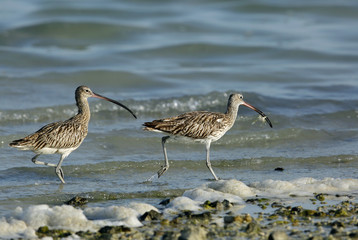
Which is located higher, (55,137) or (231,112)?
(231,112)

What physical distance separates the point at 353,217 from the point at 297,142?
19.8ft

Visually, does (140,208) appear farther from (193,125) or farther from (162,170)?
(193,125)

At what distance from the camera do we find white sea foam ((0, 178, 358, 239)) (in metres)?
8.38

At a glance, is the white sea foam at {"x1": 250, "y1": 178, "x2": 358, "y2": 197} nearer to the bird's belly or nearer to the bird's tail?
the bird's belly

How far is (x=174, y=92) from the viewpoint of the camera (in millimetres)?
19266

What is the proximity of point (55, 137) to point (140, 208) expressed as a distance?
9.52ft

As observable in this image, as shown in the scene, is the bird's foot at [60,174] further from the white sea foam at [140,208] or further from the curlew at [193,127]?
the white sea foam at [140,208]

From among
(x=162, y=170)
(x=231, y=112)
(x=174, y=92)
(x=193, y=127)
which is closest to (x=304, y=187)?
(x=193, y=127)

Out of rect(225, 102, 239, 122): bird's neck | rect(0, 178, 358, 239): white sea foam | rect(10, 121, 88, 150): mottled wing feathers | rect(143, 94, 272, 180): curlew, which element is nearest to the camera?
rect(0, 178, 358, 239): white sea foam

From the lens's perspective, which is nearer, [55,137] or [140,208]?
[140,208]

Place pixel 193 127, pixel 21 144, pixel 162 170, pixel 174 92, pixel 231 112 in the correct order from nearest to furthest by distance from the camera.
A: pixel 21 144 → pixel 162 170 → pixel 193 127 → pixel 231 112 → pixel 174 92

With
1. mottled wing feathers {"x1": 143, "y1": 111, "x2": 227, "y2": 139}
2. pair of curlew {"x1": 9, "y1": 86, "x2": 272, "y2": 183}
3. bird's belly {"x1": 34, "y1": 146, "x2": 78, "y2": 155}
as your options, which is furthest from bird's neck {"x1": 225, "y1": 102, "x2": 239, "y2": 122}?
bird's belly {"x1": 34, "y1": 146, "x2": 78, "y2": 155}

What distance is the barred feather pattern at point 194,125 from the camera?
38.1ft

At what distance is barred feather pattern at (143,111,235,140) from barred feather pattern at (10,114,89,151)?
1208mm
